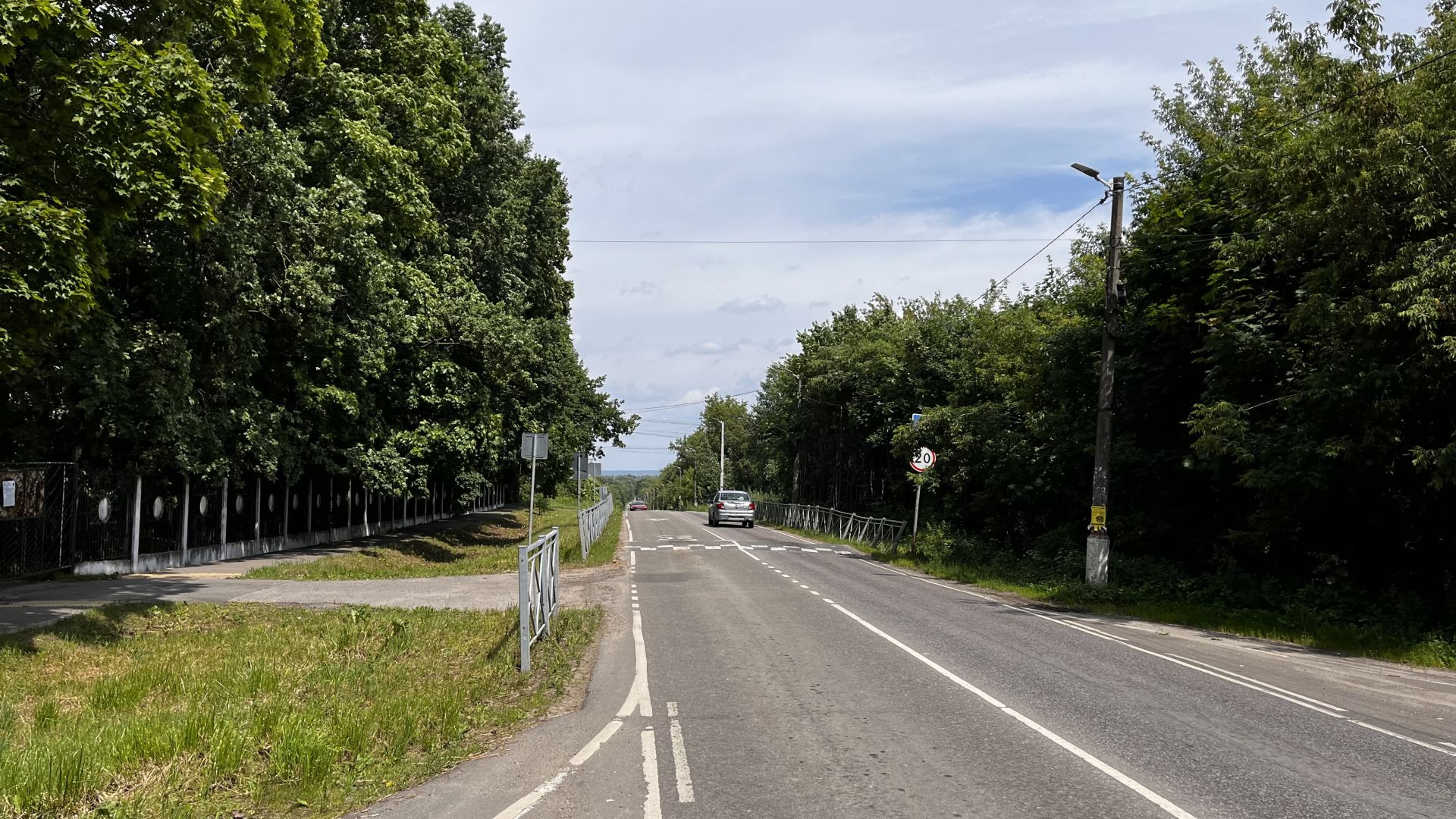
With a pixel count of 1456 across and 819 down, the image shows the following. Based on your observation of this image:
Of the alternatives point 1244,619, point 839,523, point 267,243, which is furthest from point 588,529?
point 1244,619

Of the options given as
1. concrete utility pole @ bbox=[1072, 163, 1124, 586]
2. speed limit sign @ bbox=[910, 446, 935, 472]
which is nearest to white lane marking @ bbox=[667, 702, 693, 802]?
concrete utility pole @ bbox=[1072, 163, 1124, 586]

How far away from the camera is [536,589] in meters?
10.7

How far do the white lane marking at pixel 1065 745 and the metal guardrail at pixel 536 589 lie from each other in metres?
4.31

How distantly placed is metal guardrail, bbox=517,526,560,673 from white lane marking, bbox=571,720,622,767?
204cm

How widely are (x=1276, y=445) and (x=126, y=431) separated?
19064mm

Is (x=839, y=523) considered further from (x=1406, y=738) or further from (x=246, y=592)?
(x=1406, y=738)

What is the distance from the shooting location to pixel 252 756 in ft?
20.7

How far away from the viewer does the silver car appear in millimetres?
45531

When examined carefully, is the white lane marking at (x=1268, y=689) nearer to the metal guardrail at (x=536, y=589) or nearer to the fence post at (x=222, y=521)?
the metal guardrail at (x=536, y=589)

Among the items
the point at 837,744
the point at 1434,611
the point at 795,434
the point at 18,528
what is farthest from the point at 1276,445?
the point at 795,434

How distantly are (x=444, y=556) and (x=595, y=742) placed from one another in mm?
22943

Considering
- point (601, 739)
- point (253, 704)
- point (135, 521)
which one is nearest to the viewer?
point (601, 739)

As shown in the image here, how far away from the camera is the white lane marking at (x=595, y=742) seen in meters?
6.50

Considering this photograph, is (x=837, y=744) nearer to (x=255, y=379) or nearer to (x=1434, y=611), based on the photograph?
(x=1434, y=611)
